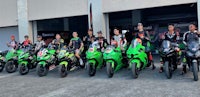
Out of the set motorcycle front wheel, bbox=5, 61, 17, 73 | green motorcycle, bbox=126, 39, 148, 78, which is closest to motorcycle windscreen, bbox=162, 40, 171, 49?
green motorcycle, bbox=126, 39, 148, 78

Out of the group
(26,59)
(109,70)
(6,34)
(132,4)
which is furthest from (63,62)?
(6,34)

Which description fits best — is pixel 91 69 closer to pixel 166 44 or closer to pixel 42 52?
pixel 42 52

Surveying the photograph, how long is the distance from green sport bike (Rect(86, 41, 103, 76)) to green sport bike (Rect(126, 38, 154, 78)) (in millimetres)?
1247

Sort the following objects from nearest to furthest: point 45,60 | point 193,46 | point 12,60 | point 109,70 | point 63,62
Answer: point 193,46, point 109,70, point 63,62, point 45,60, point 12,60

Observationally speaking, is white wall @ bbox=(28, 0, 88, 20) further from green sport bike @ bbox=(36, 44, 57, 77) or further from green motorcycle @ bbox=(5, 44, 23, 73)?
green sport bike @ bbox=(36, 44, 57, 77)

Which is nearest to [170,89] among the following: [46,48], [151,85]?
[151,85]

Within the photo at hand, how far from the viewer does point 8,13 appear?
16906 millimetres

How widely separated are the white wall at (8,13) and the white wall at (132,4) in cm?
629

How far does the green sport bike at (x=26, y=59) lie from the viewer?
10.4m

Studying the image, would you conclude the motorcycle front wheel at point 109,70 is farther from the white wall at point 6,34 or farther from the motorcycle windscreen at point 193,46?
the white wall at point 6,34

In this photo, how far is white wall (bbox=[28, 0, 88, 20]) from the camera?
45.5ft

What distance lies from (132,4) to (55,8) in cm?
443

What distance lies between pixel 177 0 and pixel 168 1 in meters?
0.36

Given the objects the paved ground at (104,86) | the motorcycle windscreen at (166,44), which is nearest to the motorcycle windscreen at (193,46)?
the motorcycle windscreen at (166,44)
